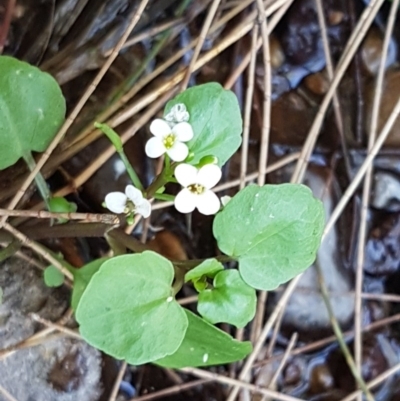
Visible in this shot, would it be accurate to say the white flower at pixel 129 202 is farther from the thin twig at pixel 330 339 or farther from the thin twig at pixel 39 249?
the thin twig at pixel 330 339

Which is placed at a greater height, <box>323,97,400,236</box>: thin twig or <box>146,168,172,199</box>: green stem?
<box>146,168,172,199</box>: green stem

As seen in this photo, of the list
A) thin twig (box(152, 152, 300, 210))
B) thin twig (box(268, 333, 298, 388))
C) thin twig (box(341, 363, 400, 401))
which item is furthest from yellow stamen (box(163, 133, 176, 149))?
thin twig (box(341, 363, 400, 401))

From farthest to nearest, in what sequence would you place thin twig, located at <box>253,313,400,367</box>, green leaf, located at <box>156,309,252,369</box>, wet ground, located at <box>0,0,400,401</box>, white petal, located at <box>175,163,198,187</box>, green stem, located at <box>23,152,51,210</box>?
thin twig, located at <box>253,313,400,367</box> < wet ground, located at <box>0,0,400,401</box> < green stem, located at <box>23,152,51,210</box> < green leaf, located at <box>156,309,252,369</box> < white petal, located at <box>175,163,198,187</box>

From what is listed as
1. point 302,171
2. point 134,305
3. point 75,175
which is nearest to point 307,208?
point 134,305

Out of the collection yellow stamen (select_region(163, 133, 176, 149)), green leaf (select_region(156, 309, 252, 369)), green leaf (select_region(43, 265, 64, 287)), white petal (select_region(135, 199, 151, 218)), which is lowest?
green leaf (select_region(156, 309, 252, 369))

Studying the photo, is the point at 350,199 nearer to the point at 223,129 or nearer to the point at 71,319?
the point at 223,129

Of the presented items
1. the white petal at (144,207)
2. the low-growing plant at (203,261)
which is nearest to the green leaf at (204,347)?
the low-growing plant at (203,261)

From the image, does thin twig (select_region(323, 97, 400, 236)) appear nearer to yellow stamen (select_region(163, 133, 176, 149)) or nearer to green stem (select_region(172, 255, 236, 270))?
green stem (select_region(172, 255, 236, 270))
